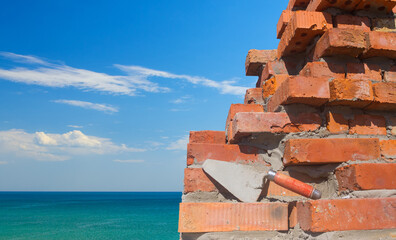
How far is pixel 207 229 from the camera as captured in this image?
1.42 metres

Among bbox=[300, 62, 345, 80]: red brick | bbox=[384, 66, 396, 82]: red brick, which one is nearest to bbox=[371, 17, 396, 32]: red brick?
bbox=[384, 66, 396, 82]: red brick

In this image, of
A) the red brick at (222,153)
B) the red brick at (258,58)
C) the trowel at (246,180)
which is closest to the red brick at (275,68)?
the red brick at (258,58)

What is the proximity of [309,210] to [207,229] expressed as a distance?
459 mm

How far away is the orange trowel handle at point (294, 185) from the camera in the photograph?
4.77 feet

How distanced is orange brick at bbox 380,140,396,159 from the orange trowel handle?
0.39 meters

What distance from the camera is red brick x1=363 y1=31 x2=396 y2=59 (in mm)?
1595

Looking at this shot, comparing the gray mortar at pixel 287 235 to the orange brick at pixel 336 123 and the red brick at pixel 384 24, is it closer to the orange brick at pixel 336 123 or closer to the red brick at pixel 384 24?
the orange brick at pixel 336 123

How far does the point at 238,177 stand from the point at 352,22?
106 centimetres

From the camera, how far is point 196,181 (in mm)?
1637

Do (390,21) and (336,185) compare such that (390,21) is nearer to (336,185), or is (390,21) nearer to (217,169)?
(336,185)

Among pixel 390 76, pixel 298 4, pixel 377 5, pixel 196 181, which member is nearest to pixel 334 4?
pixel 377 5

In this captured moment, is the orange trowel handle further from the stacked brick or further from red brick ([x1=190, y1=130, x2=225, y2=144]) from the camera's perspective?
red brick ([x1=190, y1=130, x2=225, y2=144])

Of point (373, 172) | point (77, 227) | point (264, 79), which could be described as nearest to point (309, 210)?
point (373, 172)

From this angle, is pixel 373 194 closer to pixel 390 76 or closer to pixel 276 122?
pixel 276 122
